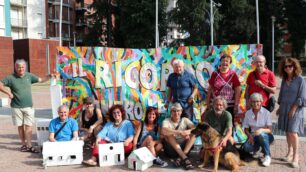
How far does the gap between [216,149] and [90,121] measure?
2.82 metres

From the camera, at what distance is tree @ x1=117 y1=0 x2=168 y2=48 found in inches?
1574

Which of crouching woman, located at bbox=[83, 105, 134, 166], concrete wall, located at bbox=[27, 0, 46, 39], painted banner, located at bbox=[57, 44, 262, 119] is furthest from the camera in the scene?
concrete wall, located at bbox=[27, 0, 46, 39]

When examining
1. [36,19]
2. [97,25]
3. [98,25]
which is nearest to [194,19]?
[98,25]

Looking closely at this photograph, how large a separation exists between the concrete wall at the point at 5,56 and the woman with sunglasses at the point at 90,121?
97.2ft

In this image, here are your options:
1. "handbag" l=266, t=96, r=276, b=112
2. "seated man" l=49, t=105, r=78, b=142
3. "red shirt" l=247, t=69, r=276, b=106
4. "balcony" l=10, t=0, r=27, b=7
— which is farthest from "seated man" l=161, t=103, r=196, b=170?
"balcony" l=10, t=0, r=27, b=7

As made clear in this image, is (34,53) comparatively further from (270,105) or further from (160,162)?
(270,105)

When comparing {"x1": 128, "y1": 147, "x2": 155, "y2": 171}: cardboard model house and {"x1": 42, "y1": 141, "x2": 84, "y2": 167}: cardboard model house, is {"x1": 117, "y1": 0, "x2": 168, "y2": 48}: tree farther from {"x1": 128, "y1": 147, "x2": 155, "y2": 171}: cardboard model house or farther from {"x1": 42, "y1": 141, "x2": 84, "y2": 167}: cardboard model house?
{"x1": 128, "y1": 147, "x2": 155, "y2": 171}: cardboard model house

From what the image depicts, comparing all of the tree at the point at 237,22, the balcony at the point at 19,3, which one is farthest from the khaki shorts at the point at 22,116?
the balcony at the point at 19,3

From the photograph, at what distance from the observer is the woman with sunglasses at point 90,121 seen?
6.99 m

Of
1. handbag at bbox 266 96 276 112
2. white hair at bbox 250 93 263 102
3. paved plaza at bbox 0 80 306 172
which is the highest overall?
white hair at bbox 250 93 263 102

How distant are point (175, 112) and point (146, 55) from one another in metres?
2.29

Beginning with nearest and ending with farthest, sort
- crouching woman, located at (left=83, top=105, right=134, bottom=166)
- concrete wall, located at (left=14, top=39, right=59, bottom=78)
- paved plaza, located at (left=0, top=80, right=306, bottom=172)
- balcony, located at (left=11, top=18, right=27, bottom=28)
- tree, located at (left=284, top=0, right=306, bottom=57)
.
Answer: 1. paved plaza, located at (left=0, top=80, right=306, bottom=172)
2. crouching woman, located at (left=83, top=105, right=134, bottom=166)
3. concrete wall, located at (left=14, top=39, right=59, bottom=78)
4. tree, located at (left=284, top=0, right=306, bottom=57)
5. balcony, located at (left=11, top=18, right=27, bottom=28)

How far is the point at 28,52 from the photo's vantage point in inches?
1452

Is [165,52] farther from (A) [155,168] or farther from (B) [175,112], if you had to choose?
(A) [155,168]
